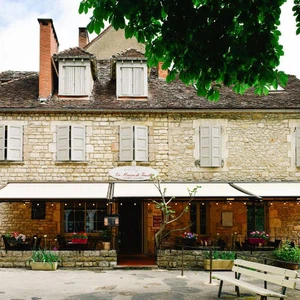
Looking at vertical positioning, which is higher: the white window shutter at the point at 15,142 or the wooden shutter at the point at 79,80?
the wooden shutter at the point at 79,80

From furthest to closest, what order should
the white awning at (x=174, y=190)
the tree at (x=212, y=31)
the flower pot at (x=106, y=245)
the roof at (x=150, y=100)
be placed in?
1. the roof at (x=150, y=100)
2. the flower pot at (x=106, y=245)
3. the white awning at (x=174, y=190)
4. the tree at (x=212, y=31)

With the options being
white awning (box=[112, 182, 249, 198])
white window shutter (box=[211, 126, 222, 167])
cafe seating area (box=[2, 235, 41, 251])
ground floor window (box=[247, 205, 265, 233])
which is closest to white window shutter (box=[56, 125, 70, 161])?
white awning (box=[112, 182, 249, 198])

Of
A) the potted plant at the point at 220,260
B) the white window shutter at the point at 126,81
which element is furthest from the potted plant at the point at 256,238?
the white window shutter at the point at 126,81

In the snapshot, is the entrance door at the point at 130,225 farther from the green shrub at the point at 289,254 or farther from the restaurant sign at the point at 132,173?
the green shrub at the point at 289,254

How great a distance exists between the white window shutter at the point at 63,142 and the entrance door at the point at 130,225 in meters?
2.85

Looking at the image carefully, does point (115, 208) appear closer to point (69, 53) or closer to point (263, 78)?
point (69, 53)

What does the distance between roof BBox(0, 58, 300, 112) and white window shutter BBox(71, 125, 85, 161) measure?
0.74 metres

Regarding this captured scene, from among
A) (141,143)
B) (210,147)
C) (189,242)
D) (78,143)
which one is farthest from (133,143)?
(189,242)

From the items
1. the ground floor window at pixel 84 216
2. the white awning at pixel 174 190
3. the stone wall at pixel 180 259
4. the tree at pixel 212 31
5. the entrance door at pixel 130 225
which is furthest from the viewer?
the entrance door at pixel 130 225

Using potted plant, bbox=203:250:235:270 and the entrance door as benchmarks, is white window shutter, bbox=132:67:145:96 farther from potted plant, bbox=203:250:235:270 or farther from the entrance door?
potted plant, bbox=203:250:235:270

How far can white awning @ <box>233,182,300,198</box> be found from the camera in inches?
573

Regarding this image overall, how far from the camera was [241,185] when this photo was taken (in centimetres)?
1608

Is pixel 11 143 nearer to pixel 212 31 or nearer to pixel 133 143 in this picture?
pixel 133 143

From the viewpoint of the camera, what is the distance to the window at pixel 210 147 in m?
16.5
